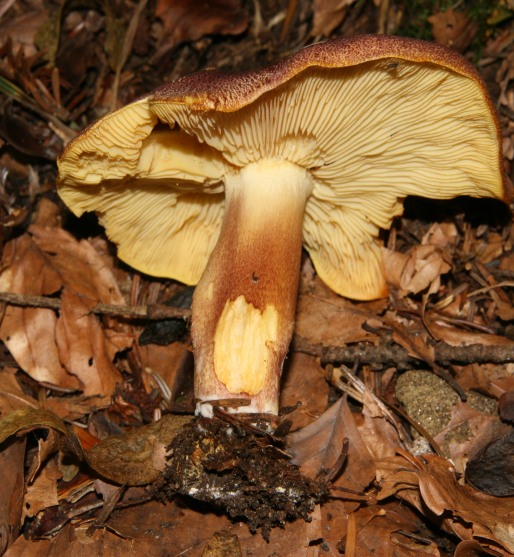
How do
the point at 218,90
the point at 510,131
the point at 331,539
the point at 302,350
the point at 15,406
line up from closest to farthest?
the point at 218,90 → the point at 331,539 → the point at 15,406 → the point at 302,350 → the point at 510,131

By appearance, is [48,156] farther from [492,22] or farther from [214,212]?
[492,22]

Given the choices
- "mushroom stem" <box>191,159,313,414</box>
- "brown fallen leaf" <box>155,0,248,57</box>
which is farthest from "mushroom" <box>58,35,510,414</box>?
"brown fallen leaf" <box>155,0,248,57</box>

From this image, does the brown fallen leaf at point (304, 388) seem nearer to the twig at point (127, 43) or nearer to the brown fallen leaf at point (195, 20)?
the twig at point (127, 43)

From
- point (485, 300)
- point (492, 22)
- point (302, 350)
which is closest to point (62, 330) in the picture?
point (302, 350)

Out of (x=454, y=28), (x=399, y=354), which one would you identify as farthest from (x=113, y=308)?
(x=454, y=28)

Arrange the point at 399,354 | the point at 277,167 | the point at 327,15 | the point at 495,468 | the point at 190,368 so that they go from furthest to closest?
the point at 327,15 → the point at 190,368 → the point at 399,354 → the point at 277,167 → the point at 495,468

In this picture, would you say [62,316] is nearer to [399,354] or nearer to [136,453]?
[136,453]

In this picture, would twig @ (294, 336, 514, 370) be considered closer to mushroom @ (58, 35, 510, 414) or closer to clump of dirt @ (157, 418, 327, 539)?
mushroom @ (58, 35, 510, 414)

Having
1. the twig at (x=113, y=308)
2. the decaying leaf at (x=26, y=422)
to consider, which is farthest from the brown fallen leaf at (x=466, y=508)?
the decaying leaf at (x=26, y=422)

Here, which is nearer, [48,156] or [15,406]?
[15,406]
